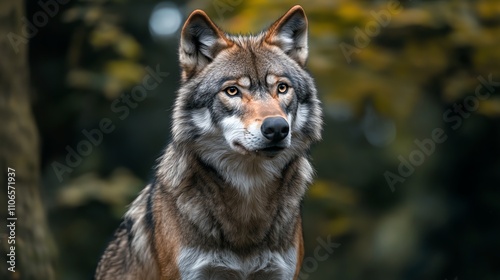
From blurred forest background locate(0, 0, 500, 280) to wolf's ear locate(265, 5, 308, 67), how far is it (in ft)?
10.5

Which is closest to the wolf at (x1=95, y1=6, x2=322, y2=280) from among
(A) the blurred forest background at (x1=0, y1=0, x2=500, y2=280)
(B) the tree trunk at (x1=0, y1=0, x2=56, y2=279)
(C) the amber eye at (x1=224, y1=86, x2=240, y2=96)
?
(C) the amber eye at (x1=224, y1=86, x2=240, y2=96)

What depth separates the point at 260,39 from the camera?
7469 millimetres

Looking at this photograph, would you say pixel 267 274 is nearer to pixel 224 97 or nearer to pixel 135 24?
pixel 224 97

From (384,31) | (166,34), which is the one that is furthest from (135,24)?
(384,31)

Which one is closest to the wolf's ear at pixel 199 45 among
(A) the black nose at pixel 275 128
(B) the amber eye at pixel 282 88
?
(B) the amber eye at pixel 282 88

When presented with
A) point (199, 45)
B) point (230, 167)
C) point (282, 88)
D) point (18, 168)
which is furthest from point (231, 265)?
point (18, 168)

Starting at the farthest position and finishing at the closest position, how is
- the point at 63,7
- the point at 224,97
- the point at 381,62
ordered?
the point at 63,7
the point at 381,62
the point at 224,97

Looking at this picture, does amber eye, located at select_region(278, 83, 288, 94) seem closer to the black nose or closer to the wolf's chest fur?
the black nose

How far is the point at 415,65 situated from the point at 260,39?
5617mm

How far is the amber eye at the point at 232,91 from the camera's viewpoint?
6934 millimetres

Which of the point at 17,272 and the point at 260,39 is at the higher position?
the point at 260,39

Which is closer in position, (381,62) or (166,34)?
(381,62)

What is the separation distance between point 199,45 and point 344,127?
8313mm

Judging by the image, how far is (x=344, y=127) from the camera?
15266mm
